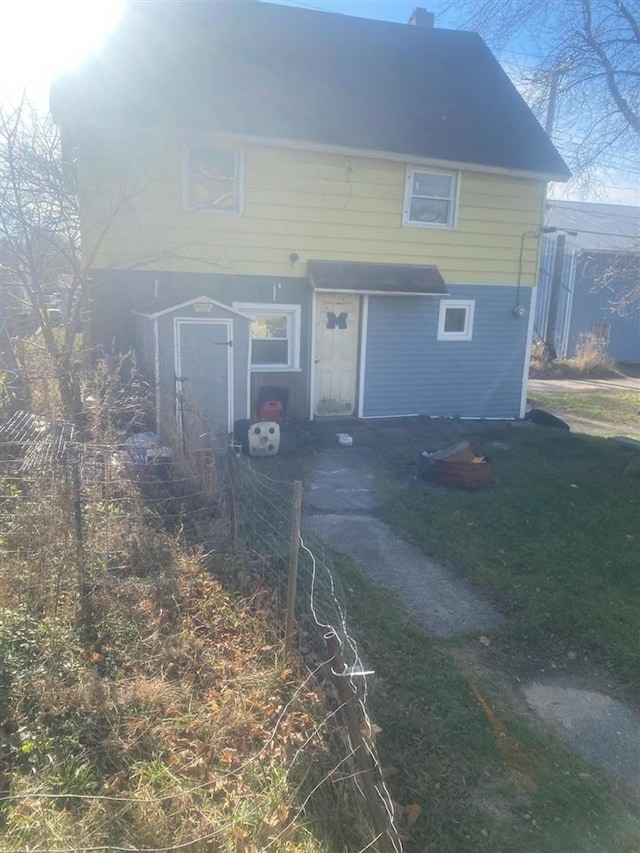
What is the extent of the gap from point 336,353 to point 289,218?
2682 mm

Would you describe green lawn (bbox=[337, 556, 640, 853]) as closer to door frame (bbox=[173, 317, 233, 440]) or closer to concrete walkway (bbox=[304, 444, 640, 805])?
concrete walkway (bbox=[304, 444, 640, 805])

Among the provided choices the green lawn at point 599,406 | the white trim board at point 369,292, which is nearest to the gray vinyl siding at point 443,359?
the white trim board at point 369,292

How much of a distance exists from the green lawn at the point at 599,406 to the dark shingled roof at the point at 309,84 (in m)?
5.46

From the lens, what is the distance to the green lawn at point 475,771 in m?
2.99

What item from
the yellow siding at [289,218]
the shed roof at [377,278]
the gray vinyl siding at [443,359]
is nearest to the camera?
the yellow siding at [289,218]

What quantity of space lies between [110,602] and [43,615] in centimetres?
42

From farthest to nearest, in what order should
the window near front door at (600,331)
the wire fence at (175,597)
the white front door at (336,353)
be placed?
the window near front door at (600,331) → the white front door at (336,353) → the wire fence at (175,597)

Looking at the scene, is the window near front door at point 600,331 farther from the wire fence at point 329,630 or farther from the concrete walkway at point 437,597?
the wire fence at point 329,630

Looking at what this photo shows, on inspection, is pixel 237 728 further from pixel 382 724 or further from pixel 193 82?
pixel 193 82

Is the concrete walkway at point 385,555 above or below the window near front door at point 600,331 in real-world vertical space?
below

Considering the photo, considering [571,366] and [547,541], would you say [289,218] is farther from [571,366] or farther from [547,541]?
[571,366]

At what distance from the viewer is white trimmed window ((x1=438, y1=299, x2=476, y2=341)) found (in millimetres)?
12734

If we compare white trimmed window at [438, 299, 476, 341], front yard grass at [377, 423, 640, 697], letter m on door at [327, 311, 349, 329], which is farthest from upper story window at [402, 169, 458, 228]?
front yard grass at [377, 423, 640, 697]

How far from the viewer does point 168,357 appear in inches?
386
